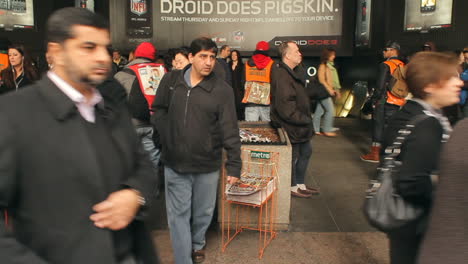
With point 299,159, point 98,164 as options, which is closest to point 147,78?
point 299,159

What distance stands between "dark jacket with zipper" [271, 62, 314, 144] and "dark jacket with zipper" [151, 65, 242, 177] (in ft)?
6.04

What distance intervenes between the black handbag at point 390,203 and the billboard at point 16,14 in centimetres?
1221

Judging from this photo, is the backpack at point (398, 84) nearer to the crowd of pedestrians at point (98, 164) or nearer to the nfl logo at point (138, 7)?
the crowd of pedestrians at point (98, 164)

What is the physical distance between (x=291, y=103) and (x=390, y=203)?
3337mm

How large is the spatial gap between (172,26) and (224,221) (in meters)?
9.81

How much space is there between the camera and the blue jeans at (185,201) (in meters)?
3.72

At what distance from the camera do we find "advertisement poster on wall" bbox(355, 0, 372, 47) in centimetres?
1148

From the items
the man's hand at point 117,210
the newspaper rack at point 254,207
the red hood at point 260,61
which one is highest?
the red hood at point 260,61

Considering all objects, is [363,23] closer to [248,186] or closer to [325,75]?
[325,75]

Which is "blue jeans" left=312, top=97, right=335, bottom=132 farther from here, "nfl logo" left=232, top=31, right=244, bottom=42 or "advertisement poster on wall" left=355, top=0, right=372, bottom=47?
"nfl logo" left=232, top=31, right=244, bottom=42

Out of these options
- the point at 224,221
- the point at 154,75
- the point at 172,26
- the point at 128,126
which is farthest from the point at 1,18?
the point at 128,126

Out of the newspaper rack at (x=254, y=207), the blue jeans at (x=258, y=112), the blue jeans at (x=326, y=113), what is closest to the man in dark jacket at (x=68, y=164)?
the newspaper rack at (x=254, y=207)

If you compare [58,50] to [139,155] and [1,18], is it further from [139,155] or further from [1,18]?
[1,18]

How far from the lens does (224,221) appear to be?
4.75 meters
